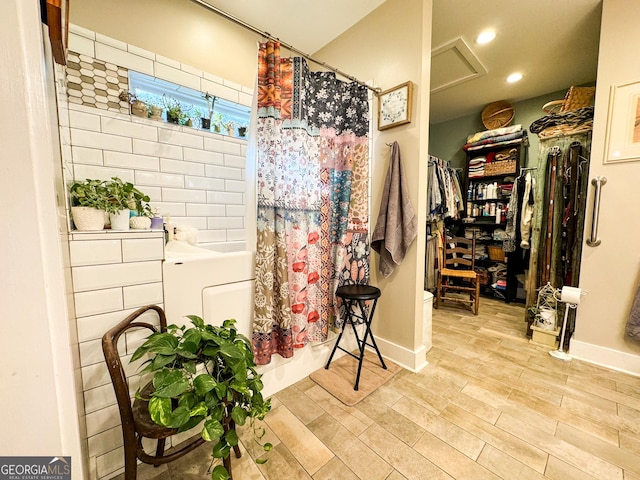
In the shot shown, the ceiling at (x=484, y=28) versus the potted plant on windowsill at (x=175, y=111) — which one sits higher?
the ceiling at (x=484, y=28)

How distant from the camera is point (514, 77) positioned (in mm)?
2691

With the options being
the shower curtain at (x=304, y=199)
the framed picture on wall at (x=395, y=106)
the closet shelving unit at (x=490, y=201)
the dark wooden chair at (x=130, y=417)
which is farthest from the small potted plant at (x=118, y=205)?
the closet shelving unit at (x=490, y=201)

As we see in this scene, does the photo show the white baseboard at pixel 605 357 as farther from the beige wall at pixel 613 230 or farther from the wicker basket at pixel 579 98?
the wicker basket at pixel 579 98

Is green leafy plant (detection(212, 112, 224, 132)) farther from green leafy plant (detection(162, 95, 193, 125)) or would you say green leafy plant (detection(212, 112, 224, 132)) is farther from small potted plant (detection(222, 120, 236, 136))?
green leafy plant (detection(162, 95, 193, 125))

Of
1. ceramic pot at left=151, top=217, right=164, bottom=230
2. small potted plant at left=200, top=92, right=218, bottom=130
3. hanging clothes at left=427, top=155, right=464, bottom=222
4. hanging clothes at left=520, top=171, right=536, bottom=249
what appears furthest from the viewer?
hanging clothes at left=427, top=155, right=464, bottom=222

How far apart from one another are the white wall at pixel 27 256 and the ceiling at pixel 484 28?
1.99m

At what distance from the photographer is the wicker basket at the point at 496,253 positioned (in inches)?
130

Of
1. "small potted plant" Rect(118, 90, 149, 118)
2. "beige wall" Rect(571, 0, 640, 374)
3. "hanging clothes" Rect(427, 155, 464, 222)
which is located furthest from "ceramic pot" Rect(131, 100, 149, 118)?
"beige wall" Rect(571, 0, 640, 374)

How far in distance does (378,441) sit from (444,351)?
3.54 feet

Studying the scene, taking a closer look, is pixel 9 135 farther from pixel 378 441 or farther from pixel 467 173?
pixel 467 173

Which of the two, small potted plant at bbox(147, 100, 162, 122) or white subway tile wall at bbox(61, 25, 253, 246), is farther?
small potted plant at bbox(147, 100, 162, 122)

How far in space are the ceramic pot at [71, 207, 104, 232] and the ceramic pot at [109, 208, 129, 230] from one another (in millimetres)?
40

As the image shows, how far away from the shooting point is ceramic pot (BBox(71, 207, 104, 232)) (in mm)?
908

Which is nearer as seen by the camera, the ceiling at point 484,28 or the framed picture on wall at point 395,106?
the framed picture on wall at point 395,106
